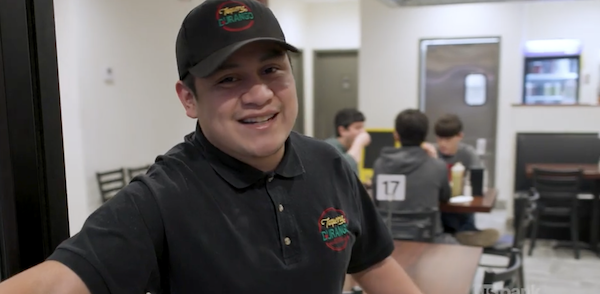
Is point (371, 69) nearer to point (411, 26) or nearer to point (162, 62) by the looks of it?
point (411, 26)

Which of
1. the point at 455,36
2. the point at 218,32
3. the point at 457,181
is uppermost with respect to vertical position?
the point at 455,36

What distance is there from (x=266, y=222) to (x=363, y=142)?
2.51 m

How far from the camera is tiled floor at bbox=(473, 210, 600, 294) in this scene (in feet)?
11.5

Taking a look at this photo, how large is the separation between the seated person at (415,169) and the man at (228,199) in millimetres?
1948

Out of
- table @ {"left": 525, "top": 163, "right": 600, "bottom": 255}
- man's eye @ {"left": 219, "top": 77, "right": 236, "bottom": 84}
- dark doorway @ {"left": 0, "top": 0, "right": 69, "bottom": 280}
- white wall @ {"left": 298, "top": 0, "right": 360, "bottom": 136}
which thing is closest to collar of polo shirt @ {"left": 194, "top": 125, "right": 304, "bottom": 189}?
man's eye @ {"left": 219, "top": 77, "right": 236, "bottom": 84}

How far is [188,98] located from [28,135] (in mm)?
263

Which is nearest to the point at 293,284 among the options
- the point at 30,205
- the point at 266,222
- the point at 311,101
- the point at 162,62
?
the point at 266,222

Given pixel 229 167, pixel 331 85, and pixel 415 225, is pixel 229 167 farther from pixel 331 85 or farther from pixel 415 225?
pixel 331 85

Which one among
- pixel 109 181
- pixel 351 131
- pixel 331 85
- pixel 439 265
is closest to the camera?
pixel 439 265

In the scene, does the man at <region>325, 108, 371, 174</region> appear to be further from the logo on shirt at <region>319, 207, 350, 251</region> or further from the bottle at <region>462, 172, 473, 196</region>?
the logo on shirt at <region>319, 207, 350, 251</region>

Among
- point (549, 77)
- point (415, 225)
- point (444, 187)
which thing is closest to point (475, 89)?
point (549, 77)

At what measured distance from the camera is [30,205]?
0.82 m

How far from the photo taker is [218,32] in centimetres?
79

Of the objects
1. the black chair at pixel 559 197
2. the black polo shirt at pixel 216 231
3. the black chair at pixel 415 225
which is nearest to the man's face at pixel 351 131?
the black chair at pixel 415 225
